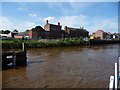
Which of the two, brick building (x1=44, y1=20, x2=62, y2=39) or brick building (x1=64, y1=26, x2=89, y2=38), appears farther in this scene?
brick building (x1=64, y1=26, x2=89, y2=38)

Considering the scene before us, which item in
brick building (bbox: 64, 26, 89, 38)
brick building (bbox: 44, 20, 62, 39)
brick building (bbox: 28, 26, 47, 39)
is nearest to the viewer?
brick building (bbox: 28, 26, 47, 39)

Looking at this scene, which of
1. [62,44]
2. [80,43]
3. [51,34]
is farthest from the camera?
[51,34]

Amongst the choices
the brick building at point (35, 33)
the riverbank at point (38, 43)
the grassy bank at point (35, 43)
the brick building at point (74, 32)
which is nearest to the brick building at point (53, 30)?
the brick building at point (35, 33)

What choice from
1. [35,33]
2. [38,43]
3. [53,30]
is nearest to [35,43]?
[38,43]

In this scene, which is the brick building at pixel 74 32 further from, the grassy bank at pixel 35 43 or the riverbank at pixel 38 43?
the grassy bank at pixel 35 43

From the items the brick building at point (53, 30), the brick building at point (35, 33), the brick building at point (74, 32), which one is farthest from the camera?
the brick building at point (74, 32)

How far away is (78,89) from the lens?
623 cm

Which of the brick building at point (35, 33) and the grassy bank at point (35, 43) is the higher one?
the brick building at point (35, 33)

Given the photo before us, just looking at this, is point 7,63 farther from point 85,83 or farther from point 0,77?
point 85,83

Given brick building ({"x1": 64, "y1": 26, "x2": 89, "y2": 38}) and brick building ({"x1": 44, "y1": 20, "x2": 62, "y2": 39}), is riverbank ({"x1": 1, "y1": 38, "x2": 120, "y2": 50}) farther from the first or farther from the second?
brick building ({"x1": 64, "y1": 26, "x2": 89, "y2": 38})

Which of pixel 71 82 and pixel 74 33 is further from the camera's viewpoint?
pixel 74 33

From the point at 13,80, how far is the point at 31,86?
1.74m

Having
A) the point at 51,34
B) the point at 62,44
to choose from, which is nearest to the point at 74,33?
the point at 51,34

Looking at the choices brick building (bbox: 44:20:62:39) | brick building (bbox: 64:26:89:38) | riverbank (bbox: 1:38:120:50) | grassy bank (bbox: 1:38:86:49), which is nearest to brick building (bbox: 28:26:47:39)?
brick building (bbox: 44:20:62:39)
